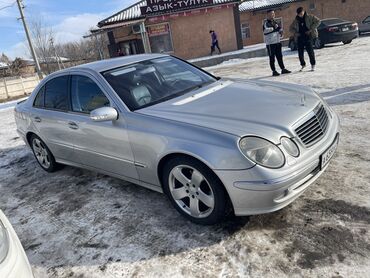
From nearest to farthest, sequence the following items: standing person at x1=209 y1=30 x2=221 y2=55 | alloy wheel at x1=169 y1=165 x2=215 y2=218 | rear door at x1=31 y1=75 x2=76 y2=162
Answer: alloy wheel at x1=169 y1=165 x2=215 y2=218 < rear door at x1=31 y1=75 x2=76 y2=162 < standing person at x1=209 y1=30 x2=221 y2=55

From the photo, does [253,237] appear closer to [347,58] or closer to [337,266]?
[337,266]

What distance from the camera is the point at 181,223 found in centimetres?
331

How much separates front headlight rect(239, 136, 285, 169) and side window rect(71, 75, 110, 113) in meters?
1.64

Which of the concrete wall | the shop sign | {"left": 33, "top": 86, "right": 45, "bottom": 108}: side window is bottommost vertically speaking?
{"left": 33, "top": 86, "right": 45, "bottom": 108}: side window

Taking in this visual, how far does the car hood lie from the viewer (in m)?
2.89

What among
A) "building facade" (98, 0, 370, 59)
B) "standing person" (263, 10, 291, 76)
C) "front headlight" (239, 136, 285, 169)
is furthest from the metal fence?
"front headlight" (239, 136, 285, 169)

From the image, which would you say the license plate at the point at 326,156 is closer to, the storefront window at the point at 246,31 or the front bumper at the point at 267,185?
the front bumper at the point at 267,185

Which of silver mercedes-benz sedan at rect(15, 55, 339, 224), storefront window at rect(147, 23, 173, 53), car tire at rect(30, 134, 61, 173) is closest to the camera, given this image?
silver mercedes-benz sedan at rect(15, 55, 339, 224)

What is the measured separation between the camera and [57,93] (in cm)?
461

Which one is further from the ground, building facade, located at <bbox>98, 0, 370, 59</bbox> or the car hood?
building facade, located at <bbox>98, 0, 370, 59</bbox>

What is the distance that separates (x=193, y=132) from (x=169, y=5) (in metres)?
20.2

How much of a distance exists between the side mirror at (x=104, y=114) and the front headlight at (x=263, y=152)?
137 cm

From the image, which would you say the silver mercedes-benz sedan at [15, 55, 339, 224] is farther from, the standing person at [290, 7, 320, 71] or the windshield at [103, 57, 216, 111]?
the standing person at [290, 7, 320, 71]

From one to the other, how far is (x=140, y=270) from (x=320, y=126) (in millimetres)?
1992
